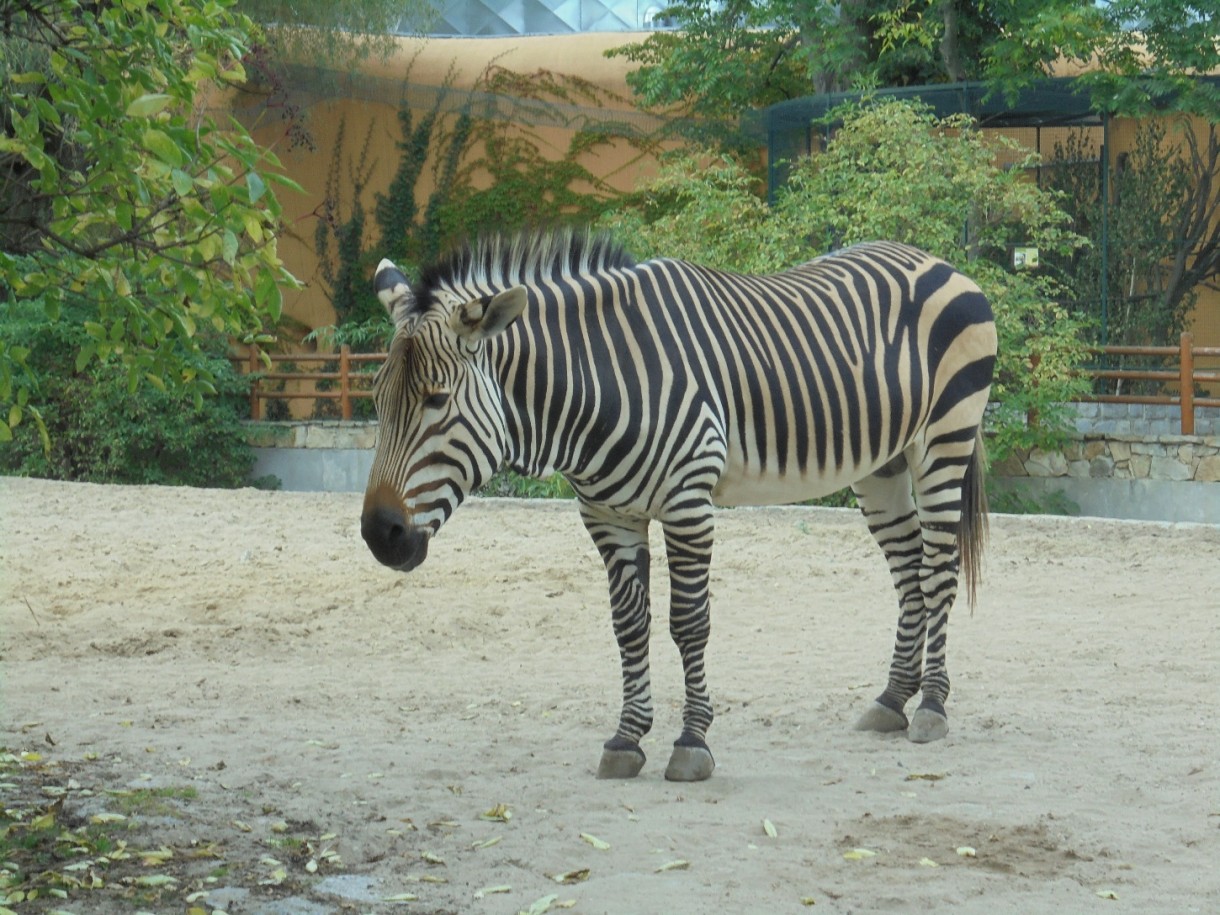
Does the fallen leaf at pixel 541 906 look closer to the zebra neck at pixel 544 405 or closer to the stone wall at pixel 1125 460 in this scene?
the zebra neck at pixel 544 405

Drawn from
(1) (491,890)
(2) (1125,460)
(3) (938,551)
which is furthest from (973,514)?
(2) (1125,460)

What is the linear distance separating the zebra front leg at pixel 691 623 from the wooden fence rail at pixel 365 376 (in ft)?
25.5

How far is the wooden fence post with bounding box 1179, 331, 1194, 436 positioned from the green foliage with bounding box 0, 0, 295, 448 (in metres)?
9.71

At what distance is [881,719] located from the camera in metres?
5.57

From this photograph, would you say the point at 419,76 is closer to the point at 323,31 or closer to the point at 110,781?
the point at 323,31

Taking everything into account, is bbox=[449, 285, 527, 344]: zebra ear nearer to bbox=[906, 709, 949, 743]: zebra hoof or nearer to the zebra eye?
the zebra eye

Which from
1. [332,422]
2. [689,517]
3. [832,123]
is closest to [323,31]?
[332,422]

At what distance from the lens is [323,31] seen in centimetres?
1888

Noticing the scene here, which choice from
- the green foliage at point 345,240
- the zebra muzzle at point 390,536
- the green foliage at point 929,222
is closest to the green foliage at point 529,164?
the green foliage at point 345,240

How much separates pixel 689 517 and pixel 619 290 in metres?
0.82

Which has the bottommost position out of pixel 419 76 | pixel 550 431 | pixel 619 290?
pixel 550 431

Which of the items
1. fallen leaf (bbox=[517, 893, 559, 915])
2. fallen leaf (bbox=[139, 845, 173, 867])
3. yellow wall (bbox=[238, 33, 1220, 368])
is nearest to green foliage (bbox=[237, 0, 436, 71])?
yellow wall (bbox=[238, 33, 1220, 368])

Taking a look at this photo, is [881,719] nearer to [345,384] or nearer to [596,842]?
[596,842]

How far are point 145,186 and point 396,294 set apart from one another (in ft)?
3.41
